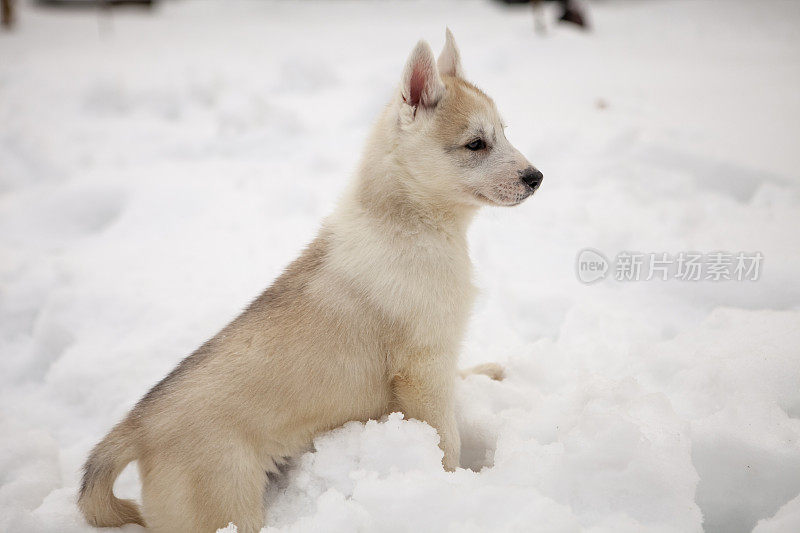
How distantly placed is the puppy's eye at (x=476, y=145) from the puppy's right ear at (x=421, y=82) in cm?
20

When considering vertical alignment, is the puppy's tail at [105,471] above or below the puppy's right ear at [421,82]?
below

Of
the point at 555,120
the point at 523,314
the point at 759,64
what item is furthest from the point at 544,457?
the point at 759,64

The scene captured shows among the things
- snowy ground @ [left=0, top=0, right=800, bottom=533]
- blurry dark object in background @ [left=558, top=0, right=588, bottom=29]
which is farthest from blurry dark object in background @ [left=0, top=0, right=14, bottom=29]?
blurry dark object in background @ [left=558, top=0, right=588, bottom=29]

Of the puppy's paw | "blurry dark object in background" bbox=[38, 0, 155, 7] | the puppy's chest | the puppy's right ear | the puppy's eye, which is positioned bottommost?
"blurry dark object in background" bbox=[38, 0, 155, 7]

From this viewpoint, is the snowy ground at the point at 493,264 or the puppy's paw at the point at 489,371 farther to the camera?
the puppy's paw at the point at 489,371

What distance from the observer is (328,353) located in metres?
2.14

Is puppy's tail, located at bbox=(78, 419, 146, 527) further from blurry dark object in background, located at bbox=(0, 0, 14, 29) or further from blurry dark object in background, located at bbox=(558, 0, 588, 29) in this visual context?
blurry dark object in background, located at bbox=(0, 0, 14, 29)

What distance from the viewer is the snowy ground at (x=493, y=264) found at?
1974 mm

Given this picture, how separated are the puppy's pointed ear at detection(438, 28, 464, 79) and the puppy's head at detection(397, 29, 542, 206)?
0.27 m

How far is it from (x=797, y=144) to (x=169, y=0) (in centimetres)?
1220

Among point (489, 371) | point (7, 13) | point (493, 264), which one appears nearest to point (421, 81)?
point (489, 371)

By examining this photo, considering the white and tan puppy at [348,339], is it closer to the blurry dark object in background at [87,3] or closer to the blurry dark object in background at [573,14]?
the blurry dark object in background at [573,14]

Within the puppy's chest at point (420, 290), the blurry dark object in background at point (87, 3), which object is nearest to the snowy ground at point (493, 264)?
the puppy's chest at point (420, 290)

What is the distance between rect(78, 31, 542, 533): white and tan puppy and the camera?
1.98 m
